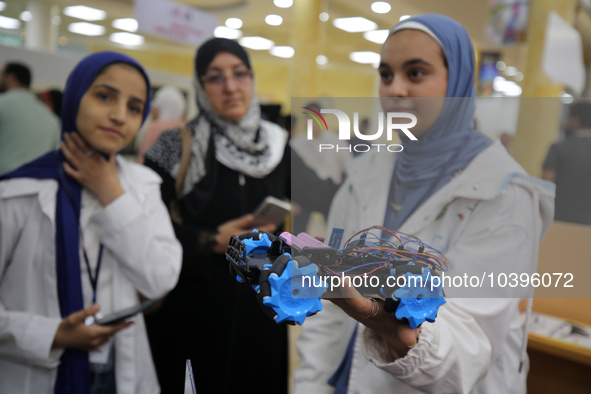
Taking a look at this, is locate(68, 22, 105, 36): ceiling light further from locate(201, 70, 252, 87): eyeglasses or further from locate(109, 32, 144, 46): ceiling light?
locate(201, 70, 252, 87): eyeglasses

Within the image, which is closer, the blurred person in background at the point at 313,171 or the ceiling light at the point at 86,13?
the blurred person in background at the point at 313,171

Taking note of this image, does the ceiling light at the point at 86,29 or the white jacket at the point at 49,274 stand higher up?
the ceiling light at the point at 86,29

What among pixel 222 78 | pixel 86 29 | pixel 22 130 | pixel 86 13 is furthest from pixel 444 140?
pixel 86 13

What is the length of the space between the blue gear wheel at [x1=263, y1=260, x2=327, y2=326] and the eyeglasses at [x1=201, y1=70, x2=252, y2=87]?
3.56 feet

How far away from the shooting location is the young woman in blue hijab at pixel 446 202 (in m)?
0.48

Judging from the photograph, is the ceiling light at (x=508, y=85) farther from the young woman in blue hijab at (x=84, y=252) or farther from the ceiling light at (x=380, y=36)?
the young woman in blue hijab at (x=84, y=252)

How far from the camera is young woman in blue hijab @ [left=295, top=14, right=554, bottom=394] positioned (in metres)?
0.48

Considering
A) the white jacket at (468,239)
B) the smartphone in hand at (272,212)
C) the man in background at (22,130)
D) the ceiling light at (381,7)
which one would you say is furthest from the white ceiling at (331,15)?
the man in background at (22,130)

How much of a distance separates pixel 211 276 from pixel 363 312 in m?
0.99

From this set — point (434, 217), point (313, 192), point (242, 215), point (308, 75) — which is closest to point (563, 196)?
point (434, 217)

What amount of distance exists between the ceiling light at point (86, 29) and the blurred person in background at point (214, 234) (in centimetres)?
421

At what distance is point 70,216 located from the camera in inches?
39.1

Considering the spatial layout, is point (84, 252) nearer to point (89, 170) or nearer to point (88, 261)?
point (88, 261)

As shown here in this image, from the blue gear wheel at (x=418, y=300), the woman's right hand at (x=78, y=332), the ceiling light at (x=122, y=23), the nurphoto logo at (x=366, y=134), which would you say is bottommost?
the woman's right hand at (x=78, y=332)
